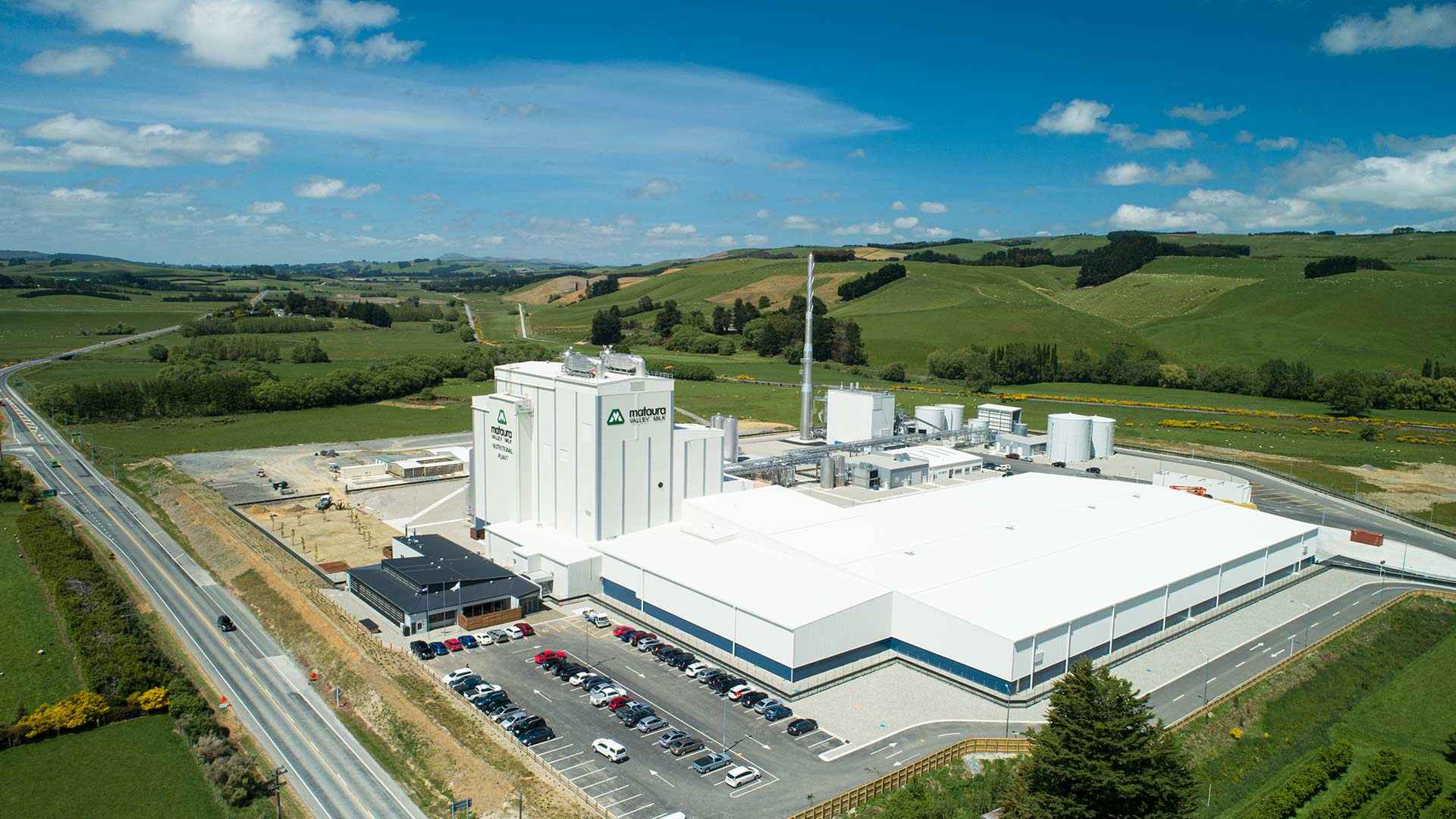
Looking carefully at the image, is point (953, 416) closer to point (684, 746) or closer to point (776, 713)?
point (776, 713)

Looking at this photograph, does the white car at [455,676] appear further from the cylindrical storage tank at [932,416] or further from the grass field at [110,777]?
the cylindrical storage tank at [932,416]

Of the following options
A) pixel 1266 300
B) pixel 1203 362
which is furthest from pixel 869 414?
pixel 1266 300

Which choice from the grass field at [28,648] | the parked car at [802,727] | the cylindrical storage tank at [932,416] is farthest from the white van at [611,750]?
the cylindrical storage tank at [932,416]

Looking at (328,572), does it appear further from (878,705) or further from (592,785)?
(878,705)

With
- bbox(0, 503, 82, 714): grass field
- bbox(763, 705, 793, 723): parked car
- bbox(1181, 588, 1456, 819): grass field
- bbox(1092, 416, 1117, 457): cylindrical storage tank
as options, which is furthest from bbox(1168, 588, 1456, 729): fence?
bbox(0, 503, 82, 714): grass field

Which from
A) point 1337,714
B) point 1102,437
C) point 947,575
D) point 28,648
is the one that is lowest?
point 28,648

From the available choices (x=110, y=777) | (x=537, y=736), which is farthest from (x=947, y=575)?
(x=110, y=777)

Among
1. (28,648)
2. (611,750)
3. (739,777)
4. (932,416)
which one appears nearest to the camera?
(739,777)
